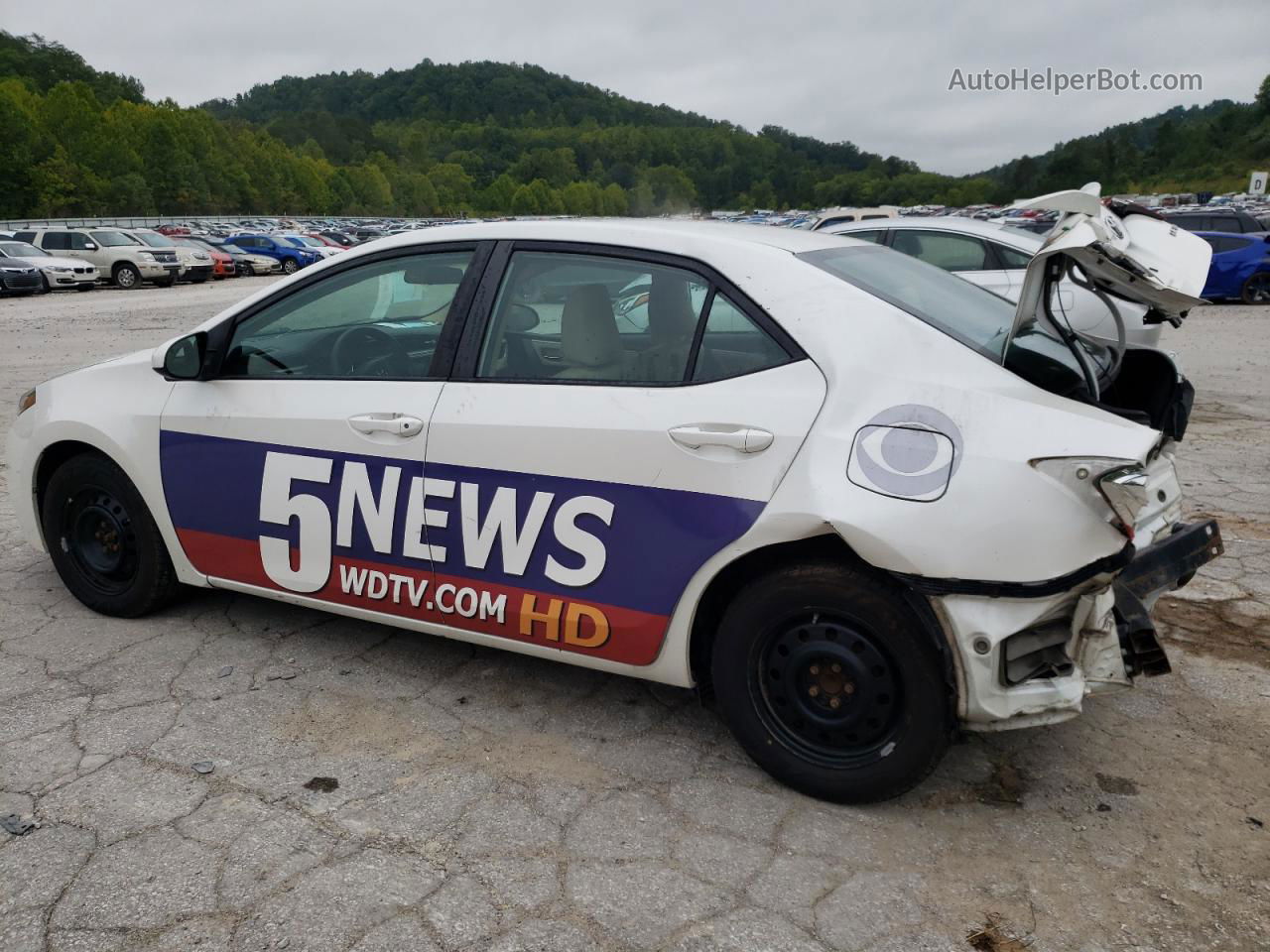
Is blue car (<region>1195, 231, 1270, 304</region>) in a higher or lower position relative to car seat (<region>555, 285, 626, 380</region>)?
lower

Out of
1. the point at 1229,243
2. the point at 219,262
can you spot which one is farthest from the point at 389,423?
the point at 219,262

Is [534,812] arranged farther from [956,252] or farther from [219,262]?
[219,262]

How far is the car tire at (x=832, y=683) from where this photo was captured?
8.11ft

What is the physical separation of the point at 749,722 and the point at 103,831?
5.65ft

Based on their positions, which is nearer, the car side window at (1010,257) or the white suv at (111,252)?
the car side window at (1010,257)

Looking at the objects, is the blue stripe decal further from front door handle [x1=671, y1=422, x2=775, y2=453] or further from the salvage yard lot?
the salvage yard lot

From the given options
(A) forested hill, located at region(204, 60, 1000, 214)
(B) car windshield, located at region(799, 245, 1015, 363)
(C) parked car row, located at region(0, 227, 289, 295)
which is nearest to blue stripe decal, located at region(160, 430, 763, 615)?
(B) car windshield, located at region(799, 245, 1015, 363)

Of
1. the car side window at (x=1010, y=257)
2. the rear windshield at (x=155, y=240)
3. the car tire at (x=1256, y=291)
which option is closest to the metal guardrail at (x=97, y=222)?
the rear windshield at (x=155, y=240)

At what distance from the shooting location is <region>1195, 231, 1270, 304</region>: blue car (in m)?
16.9

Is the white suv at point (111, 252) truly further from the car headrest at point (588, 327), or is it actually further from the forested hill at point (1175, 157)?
the forested hill at point (1175, 157)

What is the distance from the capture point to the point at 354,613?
131 inches

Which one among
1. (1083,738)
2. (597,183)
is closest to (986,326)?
(1083,738)

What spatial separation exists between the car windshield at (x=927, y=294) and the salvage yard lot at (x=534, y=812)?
4.09 feet

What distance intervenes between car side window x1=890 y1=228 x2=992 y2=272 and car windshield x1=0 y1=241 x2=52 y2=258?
2188cm
